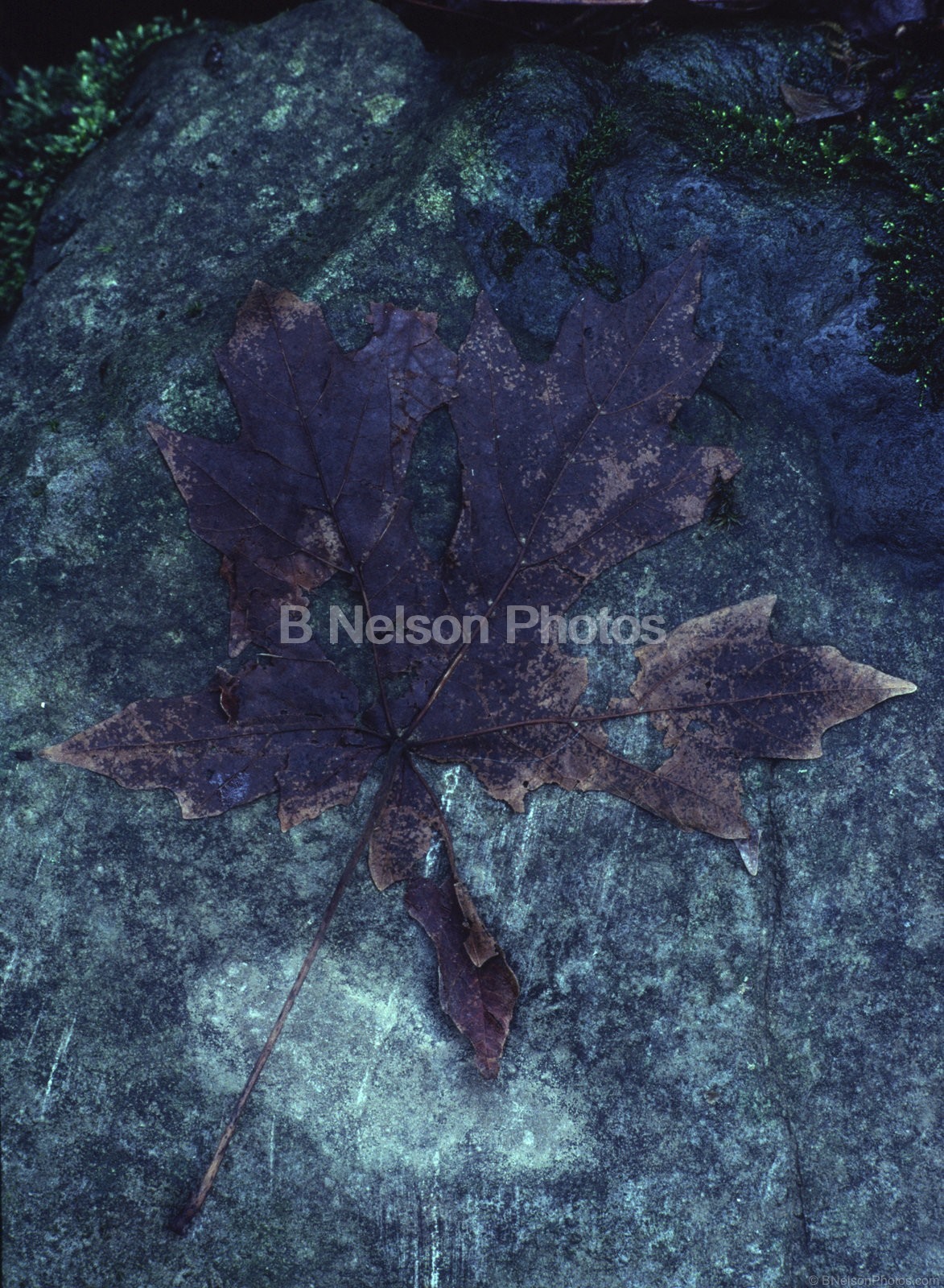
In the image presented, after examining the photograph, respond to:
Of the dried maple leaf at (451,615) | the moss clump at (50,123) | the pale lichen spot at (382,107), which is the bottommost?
the dried maple leaf at (451,615)

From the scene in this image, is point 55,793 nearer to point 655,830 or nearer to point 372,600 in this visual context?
point 372,600

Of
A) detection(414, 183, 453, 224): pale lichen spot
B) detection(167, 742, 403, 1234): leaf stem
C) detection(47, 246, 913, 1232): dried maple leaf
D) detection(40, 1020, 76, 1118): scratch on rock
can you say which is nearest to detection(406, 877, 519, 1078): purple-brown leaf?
detection(47, 246, 913, 1232): dried maple leaf

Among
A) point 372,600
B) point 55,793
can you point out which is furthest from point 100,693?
point 372,600

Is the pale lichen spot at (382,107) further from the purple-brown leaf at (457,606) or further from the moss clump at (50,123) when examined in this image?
the purple-brown leaf at (457,606)

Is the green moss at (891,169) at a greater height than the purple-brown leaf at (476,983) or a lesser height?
greater

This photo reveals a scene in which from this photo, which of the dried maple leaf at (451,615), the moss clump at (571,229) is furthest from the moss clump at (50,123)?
the moss clump at (571,229)

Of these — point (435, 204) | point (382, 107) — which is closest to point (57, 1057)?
point (435, 204)

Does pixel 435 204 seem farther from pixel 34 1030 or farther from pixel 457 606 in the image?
pixel 34 1030

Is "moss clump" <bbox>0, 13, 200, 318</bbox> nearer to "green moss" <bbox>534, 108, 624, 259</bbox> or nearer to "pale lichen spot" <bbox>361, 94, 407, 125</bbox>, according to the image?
"pale lichen spot" <bbox>361, 94, 407, 125</bbox>
